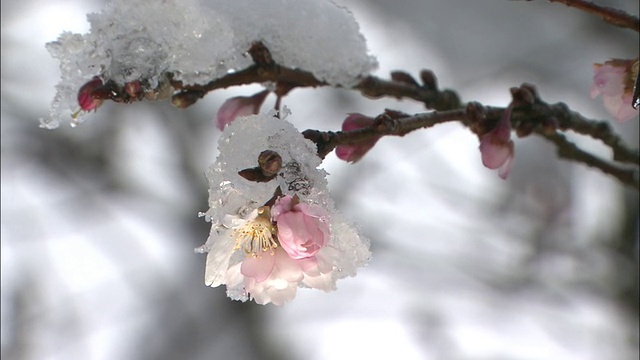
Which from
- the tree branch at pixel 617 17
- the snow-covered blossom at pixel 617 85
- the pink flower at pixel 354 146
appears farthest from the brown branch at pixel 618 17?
the pink flower at pixel 354 146

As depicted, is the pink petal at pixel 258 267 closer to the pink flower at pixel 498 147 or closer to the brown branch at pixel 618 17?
the pink flower at pixel 498 147

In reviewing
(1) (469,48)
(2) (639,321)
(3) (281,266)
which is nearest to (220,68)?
(3) (281,266)

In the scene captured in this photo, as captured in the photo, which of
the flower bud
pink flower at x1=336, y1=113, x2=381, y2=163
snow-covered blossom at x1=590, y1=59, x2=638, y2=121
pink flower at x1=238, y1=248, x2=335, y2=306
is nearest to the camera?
the flower bud

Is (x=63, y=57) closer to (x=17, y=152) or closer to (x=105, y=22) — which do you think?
(x=105, y=22)

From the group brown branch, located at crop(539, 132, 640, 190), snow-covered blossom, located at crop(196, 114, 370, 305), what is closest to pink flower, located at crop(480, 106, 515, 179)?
brown branch, located at crop(539, 132, 640, 190)

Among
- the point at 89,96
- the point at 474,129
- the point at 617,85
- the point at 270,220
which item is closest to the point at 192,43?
the point at 89,96

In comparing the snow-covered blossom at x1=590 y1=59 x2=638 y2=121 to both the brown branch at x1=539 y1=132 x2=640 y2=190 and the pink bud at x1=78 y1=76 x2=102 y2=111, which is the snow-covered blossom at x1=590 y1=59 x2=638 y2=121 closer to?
the brown branch at x1=539 y1=132 x2=640 y2=190
